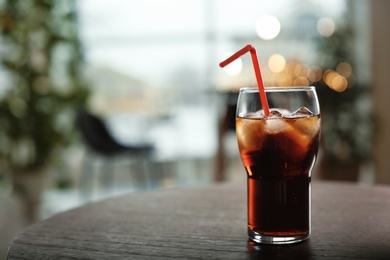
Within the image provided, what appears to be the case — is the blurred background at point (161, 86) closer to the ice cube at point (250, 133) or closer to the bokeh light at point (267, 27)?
the bokeh light at point (267, 27)

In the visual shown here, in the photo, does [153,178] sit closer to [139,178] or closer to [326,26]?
[139,178]

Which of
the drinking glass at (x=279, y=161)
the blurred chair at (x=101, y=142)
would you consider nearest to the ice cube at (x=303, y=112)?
the drinking glass at (x=279, y=161)

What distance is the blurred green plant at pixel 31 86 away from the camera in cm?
437

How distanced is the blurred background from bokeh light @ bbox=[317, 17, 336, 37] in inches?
0.5

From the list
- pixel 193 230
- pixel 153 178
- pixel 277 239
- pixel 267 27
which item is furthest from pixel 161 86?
pixel 277 239

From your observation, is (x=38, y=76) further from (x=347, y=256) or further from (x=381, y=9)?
(x=347, y=256)

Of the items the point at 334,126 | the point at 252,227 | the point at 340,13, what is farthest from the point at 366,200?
the point at 340,13

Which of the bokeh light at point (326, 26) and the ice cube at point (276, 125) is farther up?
the bokeh light at point (326, 26)

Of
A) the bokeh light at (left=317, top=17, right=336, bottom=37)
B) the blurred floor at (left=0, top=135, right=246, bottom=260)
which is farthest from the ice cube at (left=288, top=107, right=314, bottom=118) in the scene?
the blurred floor at (left=0, top=135, right=246, bottom=260)

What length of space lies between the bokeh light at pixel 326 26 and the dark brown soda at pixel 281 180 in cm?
417

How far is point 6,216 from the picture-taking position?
8.20 feet

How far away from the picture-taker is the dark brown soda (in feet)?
3.09

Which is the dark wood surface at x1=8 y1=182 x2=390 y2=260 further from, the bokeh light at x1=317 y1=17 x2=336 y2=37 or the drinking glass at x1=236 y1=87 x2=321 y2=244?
the bokeh light at x1=317 y1=17 x2=336 y2=37

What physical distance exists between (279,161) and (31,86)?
12.5ft
